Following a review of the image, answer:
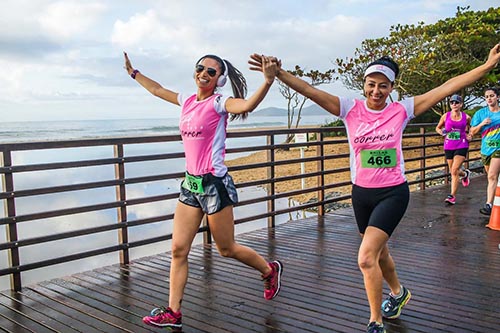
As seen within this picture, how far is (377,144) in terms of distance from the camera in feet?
9.86

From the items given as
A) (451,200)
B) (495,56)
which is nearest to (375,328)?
(495,56)

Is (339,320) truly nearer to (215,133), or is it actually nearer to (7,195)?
(215,133)

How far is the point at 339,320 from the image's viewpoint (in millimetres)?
3391

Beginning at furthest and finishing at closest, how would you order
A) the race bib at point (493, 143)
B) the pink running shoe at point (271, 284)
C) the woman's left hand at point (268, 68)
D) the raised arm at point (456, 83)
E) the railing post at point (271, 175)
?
the race bib at point (493, 143) < the railing post at point (271, 175) < the pink running shoe at point (271, 284) < the raised arm at point (456, 83) < the woman's left hand at point (268, 68)

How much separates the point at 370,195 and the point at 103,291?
2.33 meters

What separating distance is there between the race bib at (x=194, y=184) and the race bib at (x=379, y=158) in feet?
3.44

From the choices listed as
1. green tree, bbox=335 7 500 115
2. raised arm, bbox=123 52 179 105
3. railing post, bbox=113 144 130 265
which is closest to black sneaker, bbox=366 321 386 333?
raised arm, bbox=123 52 179 105

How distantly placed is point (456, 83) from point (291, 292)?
2.04 m

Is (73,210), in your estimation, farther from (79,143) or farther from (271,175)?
(271,175)

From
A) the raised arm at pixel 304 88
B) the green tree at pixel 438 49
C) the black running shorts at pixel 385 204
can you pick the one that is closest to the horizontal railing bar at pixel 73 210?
the raised arm at pixel 304 88

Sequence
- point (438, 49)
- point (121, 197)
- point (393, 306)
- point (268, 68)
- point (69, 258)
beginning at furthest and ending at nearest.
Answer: point (438, 49) → point (121, 197) → point (69, 258) → point (393, 306) → point (268, 68)

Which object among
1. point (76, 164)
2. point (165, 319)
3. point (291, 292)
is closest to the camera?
point (165, 319)

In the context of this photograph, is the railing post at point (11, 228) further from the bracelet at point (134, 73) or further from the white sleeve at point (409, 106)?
the white sleeve at point (409, 106)

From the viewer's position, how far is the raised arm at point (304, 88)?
284 cm
